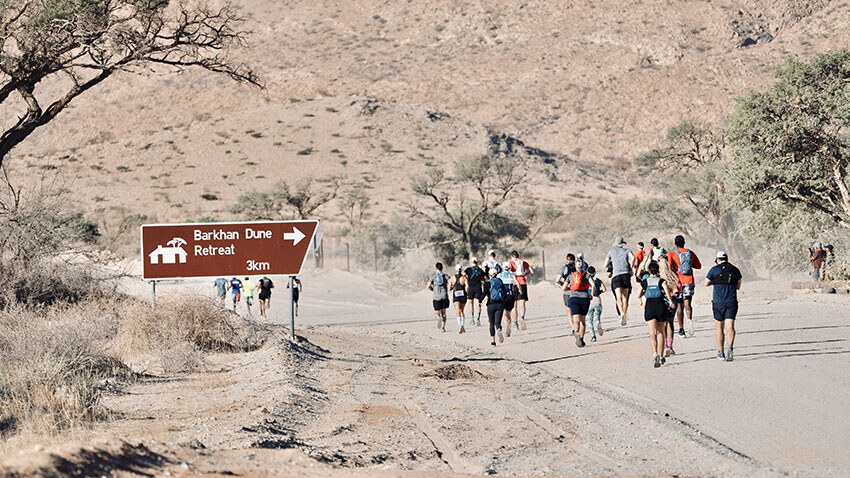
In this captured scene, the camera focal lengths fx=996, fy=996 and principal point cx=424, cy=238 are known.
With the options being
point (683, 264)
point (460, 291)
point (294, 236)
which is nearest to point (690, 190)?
point (460, 291)

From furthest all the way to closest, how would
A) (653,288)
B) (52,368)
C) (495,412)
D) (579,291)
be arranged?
(579,291) < (653,288) < (495,412) < (52,368)

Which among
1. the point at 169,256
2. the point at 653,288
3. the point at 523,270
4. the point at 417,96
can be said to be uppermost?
the point at 417,96

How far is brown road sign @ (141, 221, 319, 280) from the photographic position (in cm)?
1596

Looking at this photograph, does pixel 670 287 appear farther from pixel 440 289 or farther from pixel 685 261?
pixel 440 289

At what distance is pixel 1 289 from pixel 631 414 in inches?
503

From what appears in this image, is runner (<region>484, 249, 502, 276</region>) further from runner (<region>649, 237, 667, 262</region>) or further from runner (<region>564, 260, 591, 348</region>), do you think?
runner (<region>649, 237, 667, 262</region>)

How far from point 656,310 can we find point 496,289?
4241 mm

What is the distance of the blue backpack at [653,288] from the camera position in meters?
14.6

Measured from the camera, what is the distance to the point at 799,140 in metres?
28.8

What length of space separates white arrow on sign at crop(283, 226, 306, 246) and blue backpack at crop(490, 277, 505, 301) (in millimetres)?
3947

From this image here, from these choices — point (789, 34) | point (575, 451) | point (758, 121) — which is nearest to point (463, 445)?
point (575, 451)

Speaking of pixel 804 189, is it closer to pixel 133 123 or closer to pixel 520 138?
pixel 520 138

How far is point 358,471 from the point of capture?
23.8ft

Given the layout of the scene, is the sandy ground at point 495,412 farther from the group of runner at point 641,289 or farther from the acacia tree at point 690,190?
the acacia tree at point 690,190
